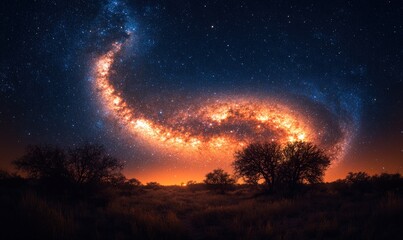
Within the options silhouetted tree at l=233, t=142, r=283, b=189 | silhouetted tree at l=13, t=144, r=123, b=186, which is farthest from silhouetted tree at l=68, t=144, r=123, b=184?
silhouetted tree at l=233, t=142, r=283, b=189

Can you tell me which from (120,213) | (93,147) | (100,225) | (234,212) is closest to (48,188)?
(93,147)

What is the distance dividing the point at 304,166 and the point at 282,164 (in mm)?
2267

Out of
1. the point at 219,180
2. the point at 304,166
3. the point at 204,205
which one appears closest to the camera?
the point at 204,205

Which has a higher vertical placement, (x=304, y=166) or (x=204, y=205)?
(x=304, y=166)

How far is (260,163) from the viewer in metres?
27.8

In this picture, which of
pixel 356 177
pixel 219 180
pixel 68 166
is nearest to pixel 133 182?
pixel 219 180

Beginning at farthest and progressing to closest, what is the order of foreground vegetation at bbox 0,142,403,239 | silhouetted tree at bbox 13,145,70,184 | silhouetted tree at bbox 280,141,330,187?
1. silhouetted tree at bbox 280,141,330,187
2. silhouetted tree at bbox 13,145,70,184
3. foreground vegetation at bbox 0,142,403,239

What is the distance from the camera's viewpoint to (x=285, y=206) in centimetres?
1325

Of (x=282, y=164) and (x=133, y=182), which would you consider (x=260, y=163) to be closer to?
(x=282, y=164)

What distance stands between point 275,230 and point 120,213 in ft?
23.4

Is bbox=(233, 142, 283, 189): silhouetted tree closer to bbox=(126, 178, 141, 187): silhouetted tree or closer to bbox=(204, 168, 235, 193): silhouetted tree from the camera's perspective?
bbox=(204, 168, 235, 193): silhouetted tree

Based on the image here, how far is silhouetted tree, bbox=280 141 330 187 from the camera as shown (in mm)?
Result: 24781

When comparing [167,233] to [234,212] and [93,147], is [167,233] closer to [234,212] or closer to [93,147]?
[234,212]

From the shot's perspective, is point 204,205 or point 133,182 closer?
point 204,205
